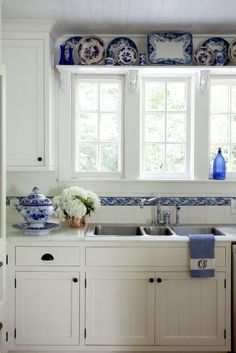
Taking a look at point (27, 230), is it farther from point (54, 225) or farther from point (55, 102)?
point (55, 102)

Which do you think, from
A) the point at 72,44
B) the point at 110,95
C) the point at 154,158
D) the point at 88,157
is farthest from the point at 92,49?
the point at 154,158

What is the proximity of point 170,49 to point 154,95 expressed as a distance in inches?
15.1

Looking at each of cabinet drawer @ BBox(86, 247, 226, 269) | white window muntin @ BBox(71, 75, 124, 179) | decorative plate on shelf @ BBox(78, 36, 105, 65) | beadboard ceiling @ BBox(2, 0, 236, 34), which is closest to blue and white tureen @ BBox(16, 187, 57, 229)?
cabinet drawer @ BBox(86, 247, 226, 269)

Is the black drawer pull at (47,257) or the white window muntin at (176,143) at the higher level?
the white window muntin at (176,143)

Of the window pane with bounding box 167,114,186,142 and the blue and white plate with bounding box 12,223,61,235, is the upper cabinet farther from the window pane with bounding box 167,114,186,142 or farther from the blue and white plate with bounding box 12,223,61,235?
the window pane with bounding box 167,114,186,142

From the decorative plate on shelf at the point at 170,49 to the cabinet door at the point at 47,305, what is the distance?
5.67 feet

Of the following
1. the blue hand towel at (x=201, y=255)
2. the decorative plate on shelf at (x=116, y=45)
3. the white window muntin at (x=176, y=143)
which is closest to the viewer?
the blue hand towel at (x=201, y=255)

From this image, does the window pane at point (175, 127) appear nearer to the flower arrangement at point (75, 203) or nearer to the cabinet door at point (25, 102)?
the flower arrangement at point (75, 203)

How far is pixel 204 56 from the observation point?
329cm

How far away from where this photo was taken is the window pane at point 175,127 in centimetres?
343

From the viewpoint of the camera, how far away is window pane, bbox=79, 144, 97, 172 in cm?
343

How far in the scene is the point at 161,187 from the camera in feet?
11.0

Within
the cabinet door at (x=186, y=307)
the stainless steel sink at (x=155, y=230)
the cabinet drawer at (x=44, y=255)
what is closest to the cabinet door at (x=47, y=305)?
the cabinet drawer at (x=44, y=255)

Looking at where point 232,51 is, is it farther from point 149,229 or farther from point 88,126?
point 149,229
